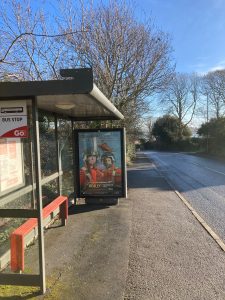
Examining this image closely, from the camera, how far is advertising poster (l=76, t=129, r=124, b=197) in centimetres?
970

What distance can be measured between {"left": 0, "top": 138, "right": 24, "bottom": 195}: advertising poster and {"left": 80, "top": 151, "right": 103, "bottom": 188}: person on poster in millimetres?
4280

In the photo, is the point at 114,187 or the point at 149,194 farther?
the point at 149,194

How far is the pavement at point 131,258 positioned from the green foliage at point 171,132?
2405 inches

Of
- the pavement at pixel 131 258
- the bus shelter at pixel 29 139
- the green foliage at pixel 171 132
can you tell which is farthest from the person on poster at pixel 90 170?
the green foliage at pixel 171 132

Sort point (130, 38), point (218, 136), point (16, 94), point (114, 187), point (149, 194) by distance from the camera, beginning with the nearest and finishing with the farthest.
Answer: point (16, 94) → point (114, 187) → point (149, 194) → point (130, 38) → point (218, 136)

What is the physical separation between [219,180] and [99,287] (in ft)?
42.1

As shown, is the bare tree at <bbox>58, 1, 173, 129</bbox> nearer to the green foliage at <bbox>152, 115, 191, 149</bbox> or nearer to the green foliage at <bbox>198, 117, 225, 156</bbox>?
the green foliage at <bbox>198, 117, 225, 156</bbox>

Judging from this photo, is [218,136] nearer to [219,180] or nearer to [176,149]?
[176,149]

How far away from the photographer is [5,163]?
5020mm

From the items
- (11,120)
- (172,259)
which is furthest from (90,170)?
(11,120)

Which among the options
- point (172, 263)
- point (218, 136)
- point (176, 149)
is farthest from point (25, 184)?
point (176, 149)

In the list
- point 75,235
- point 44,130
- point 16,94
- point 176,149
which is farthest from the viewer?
point 176,149

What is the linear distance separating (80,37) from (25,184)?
12626 millimetres

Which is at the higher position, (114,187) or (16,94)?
(16,94)
